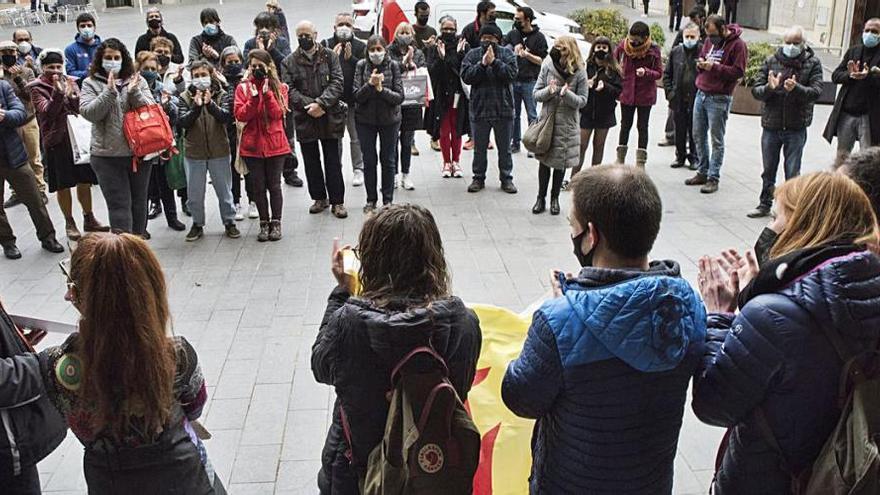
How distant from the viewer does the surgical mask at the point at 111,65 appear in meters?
6.68

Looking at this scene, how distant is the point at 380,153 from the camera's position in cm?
A: 837

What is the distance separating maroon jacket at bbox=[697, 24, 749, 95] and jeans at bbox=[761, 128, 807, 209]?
32.8 inches

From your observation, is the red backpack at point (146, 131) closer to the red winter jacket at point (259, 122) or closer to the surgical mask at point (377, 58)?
the red winter jacket at point (259, 122)

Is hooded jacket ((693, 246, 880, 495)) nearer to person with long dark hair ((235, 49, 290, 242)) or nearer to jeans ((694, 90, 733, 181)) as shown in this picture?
person with long dark hair ((235, 49, 290, 242))

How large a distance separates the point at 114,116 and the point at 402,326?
531 cm

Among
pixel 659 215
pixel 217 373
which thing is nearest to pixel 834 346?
pixel 659 215

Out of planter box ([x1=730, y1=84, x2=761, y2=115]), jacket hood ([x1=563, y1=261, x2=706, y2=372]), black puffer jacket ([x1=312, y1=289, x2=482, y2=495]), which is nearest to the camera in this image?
jacket hood ([x1=563, y1=261, x2=706, y2=372])

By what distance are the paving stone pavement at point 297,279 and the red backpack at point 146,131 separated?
1109 mm

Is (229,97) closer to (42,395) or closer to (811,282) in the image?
(42,395)

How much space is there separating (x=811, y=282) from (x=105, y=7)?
38456 millimetres

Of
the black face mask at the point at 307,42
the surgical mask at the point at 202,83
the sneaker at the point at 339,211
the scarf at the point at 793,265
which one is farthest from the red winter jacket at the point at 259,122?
the scarf at the point at 793,265

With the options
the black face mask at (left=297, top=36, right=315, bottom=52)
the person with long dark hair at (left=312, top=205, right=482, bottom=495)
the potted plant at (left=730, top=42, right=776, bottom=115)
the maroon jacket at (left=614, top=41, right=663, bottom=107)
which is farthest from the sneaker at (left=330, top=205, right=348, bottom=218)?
the potted plant at (left=730, top=42, right=776, bottom=115)

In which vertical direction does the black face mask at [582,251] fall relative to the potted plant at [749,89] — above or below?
above

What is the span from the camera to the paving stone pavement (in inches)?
172
